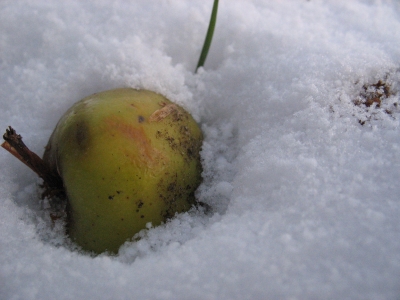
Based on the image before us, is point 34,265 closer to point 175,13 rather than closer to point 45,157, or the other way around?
point 45,157

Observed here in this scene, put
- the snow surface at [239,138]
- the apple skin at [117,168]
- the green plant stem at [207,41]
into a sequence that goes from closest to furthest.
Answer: the snow surface at [239,138], the apple skin at [117,168], the green plant stem at [207,41]

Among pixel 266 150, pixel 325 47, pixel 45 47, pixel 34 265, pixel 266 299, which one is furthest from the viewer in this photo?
pixel 45 47

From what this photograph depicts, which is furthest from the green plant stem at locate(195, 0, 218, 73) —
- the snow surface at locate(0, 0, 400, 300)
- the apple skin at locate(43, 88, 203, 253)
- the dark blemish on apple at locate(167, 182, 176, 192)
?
the dark blemish on apple at locate(167, 182, 176, 192)

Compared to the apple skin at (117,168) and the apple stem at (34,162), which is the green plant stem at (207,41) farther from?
the apple stem at (34,162)

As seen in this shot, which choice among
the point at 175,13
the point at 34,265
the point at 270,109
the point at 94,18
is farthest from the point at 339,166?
the point at 94,18

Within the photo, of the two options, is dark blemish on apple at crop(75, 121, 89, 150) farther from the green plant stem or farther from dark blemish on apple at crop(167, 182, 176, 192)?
the green plant stem

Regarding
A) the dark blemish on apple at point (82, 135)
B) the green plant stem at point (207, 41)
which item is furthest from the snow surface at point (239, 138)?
the dark blemish on apple at point (82, 135)
